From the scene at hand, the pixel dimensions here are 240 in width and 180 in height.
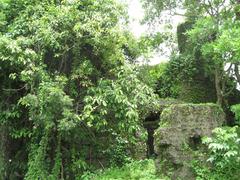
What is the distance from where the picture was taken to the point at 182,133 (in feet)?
24.1

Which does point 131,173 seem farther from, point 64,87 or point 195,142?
point 64,87

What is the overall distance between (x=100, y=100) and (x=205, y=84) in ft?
17.3

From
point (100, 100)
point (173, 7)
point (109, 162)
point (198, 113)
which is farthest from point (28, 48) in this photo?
point (173, 7)

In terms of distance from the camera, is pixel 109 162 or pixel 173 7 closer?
pixel 109 162

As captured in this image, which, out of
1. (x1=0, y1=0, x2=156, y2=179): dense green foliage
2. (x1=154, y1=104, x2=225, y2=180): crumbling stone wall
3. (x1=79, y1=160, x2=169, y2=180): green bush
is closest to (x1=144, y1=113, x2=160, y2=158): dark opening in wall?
(x1=0, y1=0, x2=156, y2=179): dense green foliage

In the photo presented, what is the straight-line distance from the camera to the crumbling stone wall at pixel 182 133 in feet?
23.6

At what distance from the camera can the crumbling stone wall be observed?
720 cm

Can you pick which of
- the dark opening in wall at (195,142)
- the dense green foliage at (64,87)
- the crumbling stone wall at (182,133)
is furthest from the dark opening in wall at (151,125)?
the dark opening in wall at (195,142)

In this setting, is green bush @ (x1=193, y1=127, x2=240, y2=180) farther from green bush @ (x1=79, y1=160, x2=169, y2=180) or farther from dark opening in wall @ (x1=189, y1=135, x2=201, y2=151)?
green bush @ (x1=79, y1=160, x2=169, y2=180)

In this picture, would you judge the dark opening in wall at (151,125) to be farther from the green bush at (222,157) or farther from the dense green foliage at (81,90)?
the green bush at (222,157)

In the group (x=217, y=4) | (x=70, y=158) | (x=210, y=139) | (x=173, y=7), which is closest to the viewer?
(x=210, y=139)

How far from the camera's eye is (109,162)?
859 centimetres

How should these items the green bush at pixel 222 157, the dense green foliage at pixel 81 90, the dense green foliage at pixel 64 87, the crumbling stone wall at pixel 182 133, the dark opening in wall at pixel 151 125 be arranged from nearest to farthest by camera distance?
1. the green bush at pixel 222 157
2. the crumbling stone wall at pixel 182 133
3. the dense green foliage at pixel 81 90
4. the dense green foliage at pixel 64 87
5. the dark opening in wall at pixel 151 125

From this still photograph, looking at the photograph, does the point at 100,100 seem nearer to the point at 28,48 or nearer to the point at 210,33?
the point at 28,48
